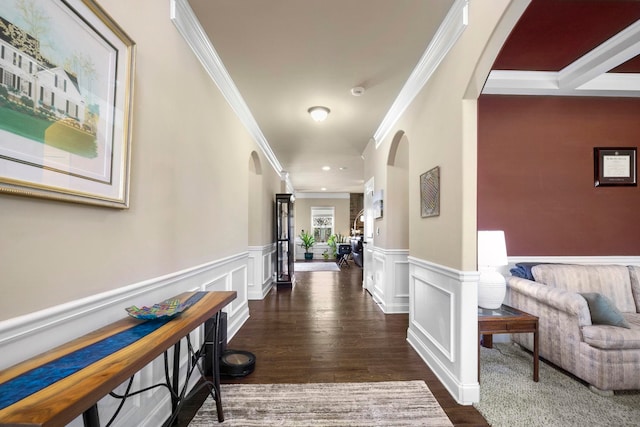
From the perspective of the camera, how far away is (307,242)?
36.2 feet

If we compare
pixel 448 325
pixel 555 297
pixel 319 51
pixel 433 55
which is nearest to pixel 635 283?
pixel 555 297

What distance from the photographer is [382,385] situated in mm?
2293

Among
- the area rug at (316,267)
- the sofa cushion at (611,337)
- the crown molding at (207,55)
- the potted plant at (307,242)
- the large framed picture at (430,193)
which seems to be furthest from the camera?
the potted plant at (307,242)

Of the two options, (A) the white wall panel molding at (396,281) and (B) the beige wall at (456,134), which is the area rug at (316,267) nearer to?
(A) the white wall panel molding at (396,281)

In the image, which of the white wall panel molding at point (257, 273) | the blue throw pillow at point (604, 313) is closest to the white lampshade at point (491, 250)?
the blue throw pillow at point (604, 313)

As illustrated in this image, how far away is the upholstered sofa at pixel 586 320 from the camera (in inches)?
83.8

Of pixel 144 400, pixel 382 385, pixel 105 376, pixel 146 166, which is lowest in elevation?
pixel 382 385

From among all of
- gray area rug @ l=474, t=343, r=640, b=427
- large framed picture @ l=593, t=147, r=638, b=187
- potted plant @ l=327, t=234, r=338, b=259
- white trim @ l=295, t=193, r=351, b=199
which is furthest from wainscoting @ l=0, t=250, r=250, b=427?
white trim @ l=295, t=193, r=351, b=199

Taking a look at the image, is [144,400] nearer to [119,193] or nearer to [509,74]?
[119,193]

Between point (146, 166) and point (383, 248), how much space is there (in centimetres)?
351

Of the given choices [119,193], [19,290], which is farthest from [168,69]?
[19,290]

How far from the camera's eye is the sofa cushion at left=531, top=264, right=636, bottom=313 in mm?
2795

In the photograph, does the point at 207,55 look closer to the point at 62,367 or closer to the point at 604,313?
the point at 62,367

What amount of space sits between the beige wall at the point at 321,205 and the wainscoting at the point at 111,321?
9792mm
